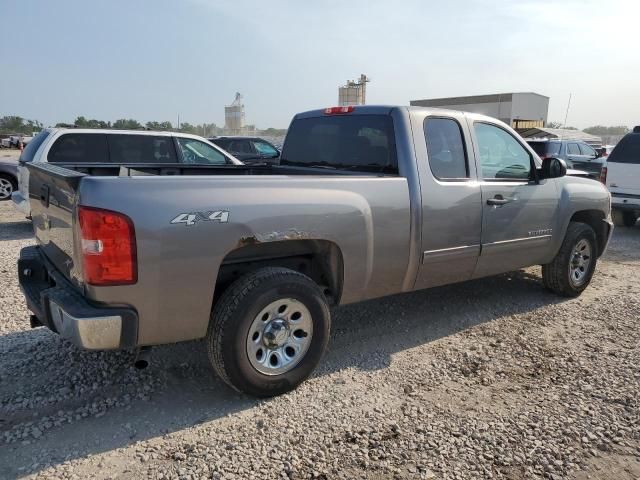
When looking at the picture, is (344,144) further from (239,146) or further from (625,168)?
(239,146)

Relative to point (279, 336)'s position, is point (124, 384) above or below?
below

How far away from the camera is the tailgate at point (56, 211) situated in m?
2.94

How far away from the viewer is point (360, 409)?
10.9 feet

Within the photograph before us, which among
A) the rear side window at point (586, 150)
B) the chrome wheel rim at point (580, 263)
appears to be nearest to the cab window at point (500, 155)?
the chrome wheel rim at point (580, 263)

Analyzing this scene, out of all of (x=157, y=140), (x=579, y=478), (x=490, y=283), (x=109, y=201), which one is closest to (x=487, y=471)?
(x=579, y=478)

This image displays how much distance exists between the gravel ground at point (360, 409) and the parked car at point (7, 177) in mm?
7927

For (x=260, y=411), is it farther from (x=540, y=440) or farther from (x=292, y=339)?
(x=540, y=440)

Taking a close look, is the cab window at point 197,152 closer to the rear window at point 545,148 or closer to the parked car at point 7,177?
the parked car at point 7,177

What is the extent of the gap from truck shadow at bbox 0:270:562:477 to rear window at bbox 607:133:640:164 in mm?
6287

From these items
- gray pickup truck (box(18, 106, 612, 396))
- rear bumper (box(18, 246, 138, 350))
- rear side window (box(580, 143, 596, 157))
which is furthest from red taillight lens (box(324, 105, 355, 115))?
rear side window (box(580, 143, 596, 157))

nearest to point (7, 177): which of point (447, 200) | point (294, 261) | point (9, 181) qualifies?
point (9, 181)

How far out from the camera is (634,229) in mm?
10555

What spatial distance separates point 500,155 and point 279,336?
9.20 feet

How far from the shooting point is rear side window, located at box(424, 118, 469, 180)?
4207mm
